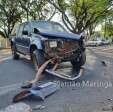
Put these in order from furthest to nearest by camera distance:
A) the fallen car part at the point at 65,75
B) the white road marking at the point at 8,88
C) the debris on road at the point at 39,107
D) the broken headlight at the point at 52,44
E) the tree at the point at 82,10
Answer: the tree at the point at 82,10 → the broken headlight at the point at 52,44 → the fallen car part at the point at 65,75 → the white road marking at the point at 8,88 → the debris on road at the point at 39,107

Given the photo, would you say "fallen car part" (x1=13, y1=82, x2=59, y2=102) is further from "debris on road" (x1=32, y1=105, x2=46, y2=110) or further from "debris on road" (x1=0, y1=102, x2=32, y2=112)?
"debris on road" (x1=32, y1=105, x2=46, y2=110)

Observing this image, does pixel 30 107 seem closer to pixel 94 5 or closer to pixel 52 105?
pixel 52 105

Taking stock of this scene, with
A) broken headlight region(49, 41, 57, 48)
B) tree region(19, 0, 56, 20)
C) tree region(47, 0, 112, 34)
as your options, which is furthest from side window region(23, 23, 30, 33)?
tree region(19, 0, 56, 20)

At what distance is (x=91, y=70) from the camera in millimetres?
11102

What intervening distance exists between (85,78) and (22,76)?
84.1 inches

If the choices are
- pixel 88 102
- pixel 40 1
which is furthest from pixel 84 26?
pixel 88 102

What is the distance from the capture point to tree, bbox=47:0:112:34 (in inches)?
1473

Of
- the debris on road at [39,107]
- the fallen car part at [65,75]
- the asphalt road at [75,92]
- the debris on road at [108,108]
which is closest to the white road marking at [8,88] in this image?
the asphalt road at [75,92]

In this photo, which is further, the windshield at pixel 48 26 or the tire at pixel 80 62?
the windshield at pixel 48 26

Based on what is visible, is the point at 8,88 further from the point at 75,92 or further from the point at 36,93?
the point at 75,92

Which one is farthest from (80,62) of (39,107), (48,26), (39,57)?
(39,107)

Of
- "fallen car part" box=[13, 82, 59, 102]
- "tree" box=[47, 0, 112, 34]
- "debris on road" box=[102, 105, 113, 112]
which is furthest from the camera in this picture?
"tree" box=[47, 0, 112, 34]

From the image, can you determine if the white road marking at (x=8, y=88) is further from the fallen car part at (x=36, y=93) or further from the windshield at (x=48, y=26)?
the windshield at (x=48, y=26)

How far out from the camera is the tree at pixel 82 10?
37422 millimetres
